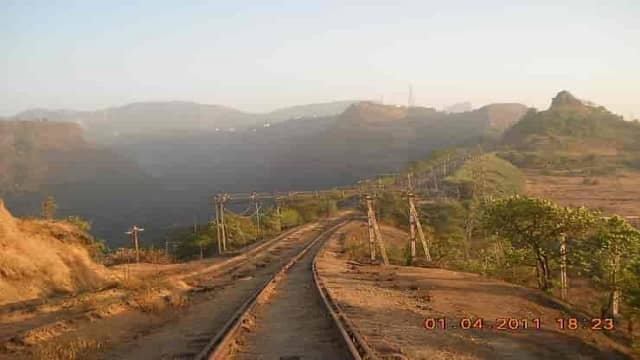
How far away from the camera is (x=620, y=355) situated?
1778 cm

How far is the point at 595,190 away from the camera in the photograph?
95.6 m

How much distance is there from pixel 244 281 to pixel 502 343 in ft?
42.2

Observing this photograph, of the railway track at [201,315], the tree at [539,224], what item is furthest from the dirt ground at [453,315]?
the railway track at [201,315]

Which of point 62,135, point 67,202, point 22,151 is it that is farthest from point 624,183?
point 62,135

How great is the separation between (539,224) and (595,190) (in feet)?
245

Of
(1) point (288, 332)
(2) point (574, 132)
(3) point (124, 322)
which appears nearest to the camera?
(1) point (288, 332)

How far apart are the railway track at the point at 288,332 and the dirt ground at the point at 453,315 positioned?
0.65 m

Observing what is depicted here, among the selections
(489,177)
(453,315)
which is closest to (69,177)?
(489,177)

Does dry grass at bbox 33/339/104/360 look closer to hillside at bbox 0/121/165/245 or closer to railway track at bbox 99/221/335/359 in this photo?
railway track at bbox 99/221/335/359

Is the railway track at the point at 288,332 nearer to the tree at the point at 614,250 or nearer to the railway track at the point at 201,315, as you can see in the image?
the railway track at the point at 201,315

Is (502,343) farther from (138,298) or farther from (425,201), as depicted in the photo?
(425,201)

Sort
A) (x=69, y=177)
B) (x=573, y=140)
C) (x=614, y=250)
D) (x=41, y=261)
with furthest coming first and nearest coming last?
(x=69, y=177), (x=573, y=140), (x=614, y=250), (x=41, y=261)

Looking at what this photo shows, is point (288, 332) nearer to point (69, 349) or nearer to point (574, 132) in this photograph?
point (69, 349)

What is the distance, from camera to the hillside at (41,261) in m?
21.2
